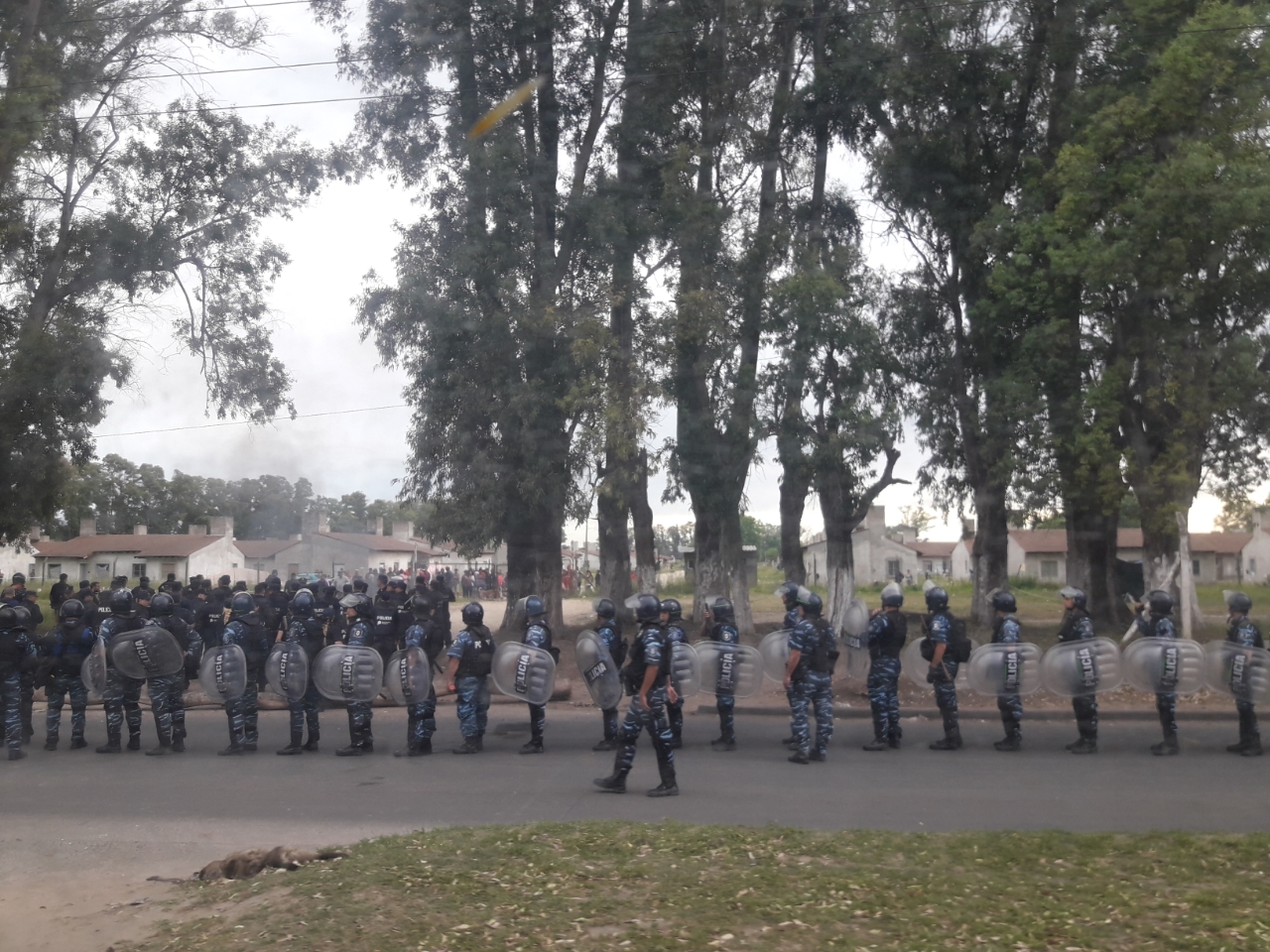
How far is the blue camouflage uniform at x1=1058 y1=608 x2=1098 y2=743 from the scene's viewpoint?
11.2 meters

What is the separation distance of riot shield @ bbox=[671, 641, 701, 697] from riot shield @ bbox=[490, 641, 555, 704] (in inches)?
49.3

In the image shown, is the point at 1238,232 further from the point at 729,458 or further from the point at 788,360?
the point at 729,458

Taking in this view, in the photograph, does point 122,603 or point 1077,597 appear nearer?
point 1077,597

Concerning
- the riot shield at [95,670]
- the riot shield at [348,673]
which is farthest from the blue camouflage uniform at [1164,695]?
the riot shield at [95,670]

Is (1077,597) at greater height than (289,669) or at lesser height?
greater

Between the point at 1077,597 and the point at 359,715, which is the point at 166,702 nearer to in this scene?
the point at 359,715

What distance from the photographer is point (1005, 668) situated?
11203 mm

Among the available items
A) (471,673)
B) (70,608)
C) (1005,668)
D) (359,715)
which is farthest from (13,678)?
(1005,668)

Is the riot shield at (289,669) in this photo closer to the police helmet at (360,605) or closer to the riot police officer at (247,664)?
the riot police officer at (247,664)

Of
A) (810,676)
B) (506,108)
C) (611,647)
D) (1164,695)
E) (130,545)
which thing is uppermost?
(506,108)

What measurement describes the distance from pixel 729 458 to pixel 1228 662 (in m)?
11.5

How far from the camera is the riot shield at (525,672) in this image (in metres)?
10.9

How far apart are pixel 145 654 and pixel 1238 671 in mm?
11166

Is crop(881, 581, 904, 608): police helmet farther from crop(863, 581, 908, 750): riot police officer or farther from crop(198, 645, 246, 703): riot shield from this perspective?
crop(198, 645, 246, 703): riot shield
